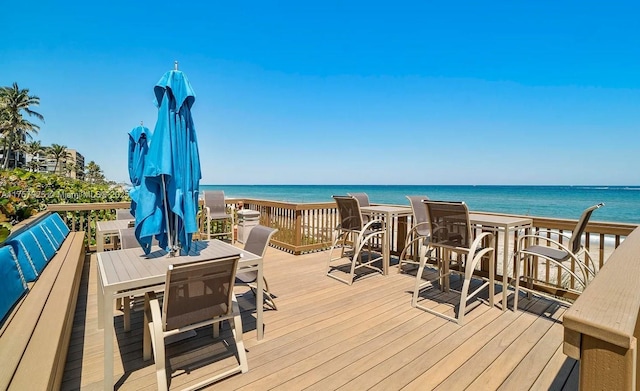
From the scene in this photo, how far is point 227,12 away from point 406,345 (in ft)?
30.0

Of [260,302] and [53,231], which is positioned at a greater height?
[53,231]

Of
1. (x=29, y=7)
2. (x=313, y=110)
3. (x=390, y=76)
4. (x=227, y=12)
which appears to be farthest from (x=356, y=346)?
(x=313, y=110)

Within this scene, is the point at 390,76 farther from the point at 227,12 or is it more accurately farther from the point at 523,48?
the point at 227,12

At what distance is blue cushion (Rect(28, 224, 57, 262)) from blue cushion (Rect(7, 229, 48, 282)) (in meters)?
0.09

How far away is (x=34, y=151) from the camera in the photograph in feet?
122

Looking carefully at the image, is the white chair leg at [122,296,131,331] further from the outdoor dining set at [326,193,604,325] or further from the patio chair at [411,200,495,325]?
the patio chair at [411,200,495,325]

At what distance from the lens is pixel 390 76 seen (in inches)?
569

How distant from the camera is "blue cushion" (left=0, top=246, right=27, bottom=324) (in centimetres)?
203

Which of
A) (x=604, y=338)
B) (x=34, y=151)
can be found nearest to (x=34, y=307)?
(x=604, y=338)

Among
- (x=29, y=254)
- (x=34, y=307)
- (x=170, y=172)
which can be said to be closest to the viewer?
(x=34, y=307)

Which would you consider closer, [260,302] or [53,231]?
[260,302]

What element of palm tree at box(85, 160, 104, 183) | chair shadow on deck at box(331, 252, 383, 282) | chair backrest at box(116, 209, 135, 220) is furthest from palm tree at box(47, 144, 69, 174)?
chair shadow on deck at box(331, 252, 383, 282)

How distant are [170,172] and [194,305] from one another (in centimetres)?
105

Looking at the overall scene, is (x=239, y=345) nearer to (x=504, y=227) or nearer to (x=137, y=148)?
(x=504, y=227)
